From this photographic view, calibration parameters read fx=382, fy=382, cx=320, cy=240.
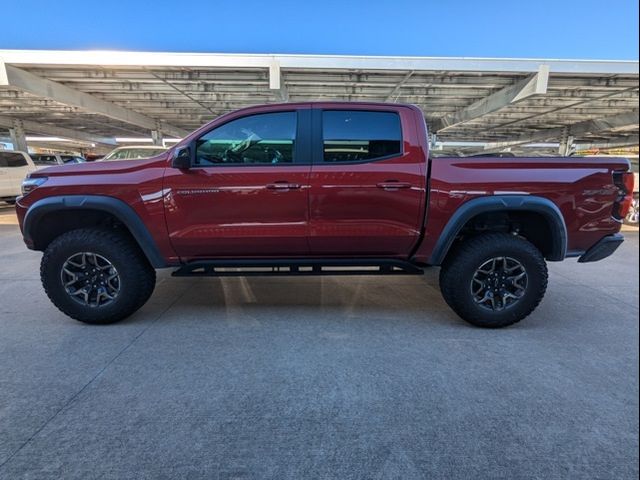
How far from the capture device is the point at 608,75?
1072 cm

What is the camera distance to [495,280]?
11.3ft

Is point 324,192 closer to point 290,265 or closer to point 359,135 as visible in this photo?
point 359,135

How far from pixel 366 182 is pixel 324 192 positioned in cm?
37

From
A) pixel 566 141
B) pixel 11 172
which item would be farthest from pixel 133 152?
pixel 566 141

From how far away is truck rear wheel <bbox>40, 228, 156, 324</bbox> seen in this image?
11.0 ft

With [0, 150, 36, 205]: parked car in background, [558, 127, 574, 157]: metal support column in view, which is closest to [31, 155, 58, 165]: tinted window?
[0, 150, 36, 205]: parked car in background

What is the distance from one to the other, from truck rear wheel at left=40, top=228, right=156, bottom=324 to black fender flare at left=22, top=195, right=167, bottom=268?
0.21 m

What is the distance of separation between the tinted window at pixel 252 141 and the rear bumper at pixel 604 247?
2861 millimetres

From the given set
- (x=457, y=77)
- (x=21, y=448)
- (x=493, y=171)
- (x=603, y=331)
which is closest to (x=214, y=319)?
(x=21, y=448)

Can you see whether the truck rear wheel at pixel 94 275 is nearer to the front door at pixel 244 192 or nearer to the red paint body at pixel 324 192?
the red paint body at pixel 324 192

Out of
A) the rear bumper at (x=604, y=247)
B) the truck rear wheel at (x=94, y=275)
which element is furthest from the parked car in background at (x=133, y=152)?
the rear bumper at (x=604, y=247)

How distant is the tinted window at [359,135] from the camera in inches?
133

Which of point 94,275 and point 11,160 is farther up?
point 11,160

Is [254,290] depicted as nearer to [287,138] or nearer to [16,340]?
[287,138]
